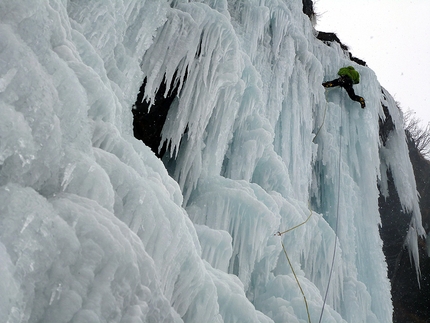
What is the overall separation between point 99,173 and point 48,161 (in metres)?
0.24

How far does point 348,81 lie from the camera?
6.75 metres

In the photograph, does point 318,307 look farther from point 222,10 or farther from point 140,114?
point 222,10

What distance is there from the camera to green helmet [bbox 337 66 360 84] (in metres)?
6.73

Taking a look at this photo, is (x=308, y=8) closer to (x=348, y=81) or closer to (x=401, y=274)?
(x=348, y=81)

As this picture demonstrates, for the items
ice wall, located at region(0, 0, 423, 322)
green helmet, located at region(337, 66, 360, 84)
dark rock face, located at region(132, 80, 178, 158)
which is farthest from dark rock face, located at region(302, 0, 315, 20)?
dark rock face, located at region(132, 80, 178, 158)

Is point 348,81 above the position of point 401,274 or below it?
above

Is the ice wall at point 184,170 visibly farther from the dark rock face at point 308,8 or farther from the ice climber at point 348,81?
the dark rock face at point 308,8

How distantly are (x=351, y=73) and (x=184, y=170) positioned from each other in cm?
442

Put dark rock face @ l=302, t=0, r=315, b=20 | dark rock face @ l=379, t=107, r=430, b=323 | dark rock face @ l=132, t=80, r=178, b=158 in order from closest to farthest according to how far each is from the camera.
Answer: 1. dark rock face @ l=132, t=80, r=178, b=158
2. dark rock face @ l=302, t=0, r=315, b=20
3. dark rock face @ l=379, t=107, r=430, b=323

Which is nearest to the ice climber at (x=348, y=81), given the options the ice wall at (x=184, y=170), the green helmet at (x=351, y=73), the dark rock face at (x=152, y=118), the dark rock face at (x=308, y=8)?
the green helmet at (x=351, y=73)

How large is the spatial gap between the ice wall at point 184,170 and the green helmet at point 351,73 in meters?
0.33

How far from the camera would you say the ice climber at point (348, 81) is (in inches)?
264

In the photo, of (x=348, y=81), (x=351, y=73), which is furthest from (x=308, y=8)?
(x=348, y=81)

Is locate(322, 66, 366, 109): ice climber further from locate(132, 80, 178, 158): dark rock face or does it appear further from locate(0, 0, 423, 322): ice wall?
locate(132, 80, 178, 158): dark rock face
